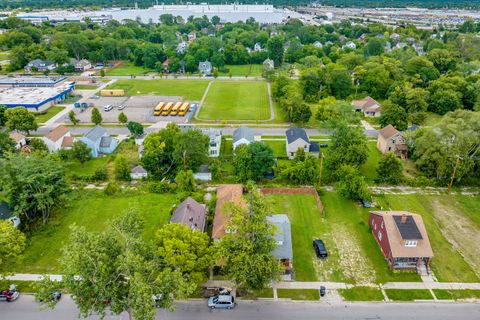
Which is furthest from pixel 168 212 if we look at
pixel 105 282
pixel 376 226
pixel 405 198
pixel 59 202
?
pixel 405 198

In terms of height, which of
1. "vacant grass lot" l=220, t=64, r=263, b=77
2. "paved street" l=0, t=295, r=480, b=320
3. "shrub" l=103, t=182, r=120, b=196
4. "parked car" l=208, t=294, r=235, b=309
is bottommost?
"paved street" l=0, t=295, r=480, b=320

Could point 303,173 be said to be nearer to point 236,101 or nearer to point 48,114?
point 236,101

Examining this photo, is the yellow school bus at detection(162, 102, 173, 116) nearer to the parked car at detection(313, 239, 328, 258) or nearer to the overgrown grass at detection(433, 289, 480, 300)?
the parked car at detection(313, 239, 328, 258)

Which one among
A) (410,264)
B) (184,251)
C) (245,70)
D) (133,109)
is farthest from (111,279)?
(245,70)

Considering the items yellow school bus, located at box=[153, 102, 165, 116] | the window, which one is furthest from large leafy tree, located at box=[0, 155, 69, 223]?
yellow school bus, located at box=[153, 102, 165, 116]

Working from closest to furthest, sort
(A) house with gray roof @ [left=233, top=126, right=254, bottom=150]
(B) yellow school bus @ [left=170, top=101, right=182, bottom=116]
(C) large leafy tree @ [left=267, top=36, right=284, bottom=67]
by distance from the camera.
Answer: (A) house with gray roof @ [left=233, top=126, right=254, bottom=150] < (B) yellow school bus @ [left=170, top=101, right=182, bottom=116] < (C) large leafy tree @ [left=267, top=36, right=284, bottom=67]

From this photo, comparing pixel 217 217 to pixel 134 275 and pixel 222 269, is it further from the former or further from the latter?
pixel 134 275
